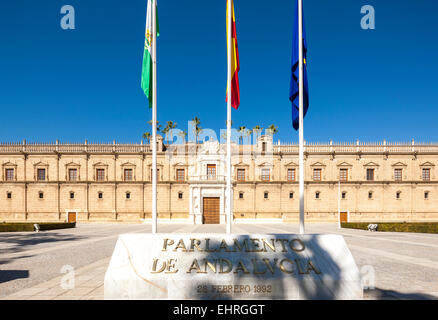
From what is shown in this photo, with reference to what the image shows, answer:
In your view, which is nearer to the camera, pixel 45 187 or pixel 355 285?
pixel 355 285

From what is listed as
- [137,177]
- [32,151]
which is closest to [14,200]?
[32,151]

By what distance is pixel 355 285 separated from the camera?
5.20 m

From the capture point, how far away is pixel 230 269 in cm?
534

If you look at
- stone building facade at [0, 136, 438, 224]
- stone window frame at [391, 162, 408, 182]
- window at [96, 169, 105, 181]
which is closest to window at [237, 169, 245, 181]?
stone building facade at [0, 136, 438, 224]

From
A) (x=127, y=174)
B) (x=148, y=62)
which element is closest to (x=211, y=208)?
(x=127, y=174)

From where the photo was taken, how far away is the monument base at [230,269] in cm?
511

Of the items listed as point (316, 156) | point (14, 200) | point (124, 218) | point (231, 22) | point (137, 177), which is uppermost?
point (231, 22)

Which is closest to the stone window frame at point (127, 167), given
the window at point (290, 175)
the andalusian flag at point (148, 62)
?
the window at point (290, 175)

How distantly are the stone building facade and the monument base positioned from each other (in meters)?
26.3

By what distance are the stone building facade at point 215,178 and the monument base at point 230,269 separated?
26.3 m

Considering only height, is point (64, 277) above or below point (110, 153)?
below

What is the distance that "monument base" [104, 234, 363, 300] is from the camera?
201 inches

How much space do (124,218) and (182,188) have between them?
26.9ft
